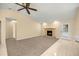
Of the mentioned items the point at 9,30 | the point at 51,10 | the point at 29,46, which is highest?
the point at 51,10

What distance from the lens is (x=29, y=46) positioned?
2.26 meters

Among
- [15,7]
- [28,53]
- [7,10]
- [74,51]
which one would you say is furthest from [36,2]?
[74,51]

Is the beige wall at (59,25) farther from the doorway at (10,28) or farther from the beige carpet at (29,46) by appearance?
the doorway at (10,28)

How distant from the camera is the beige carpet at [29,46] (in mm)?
2188

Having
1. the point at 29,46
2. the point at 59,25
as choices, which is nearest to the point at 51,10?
the point at 59,25

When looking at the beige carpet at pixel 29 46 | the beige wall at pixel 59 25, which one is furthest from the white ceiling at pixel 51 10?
the beige carpet at pixel 29 46

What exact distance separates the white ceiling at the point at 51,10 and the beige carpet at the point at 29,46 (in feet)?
1.29

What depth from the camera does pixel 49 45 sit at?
224 centimetres

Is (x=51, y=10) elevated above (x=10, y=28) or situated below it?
above

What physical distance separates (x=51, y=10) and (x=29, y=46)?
797mm

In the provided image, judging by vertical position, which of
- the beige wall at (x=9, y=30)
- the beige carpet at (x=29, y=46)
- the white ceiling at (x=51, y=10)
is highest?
the white ceiling at (x=51, y=10)

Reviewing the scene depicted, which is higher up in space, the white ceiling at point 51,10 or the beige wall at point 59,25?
the white ceiling at point 51,10

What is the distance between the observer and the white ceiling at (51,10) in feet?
7.14

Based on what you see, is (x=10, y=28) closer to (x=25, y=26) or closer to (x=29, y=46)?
(x=25, y=26)
